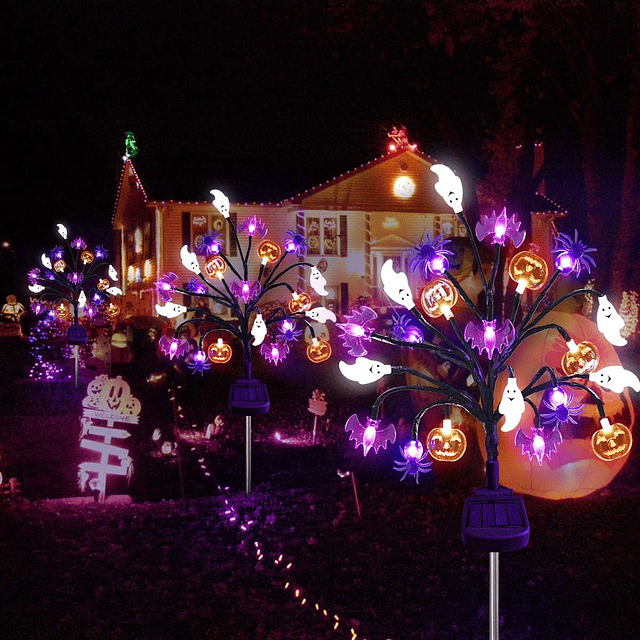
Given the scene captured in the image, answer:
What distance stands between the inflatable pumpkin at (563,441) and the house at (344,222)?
1576cm

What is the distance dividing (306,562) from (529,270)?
3.93 meters

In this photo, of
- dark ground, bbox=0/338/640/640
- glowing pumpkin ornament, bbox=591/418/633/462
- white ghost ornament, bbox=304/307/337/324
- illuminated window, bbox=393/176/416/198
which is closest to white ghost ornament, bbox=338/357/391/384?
glowing pumpkin ornament, bbox=591/418/633/462

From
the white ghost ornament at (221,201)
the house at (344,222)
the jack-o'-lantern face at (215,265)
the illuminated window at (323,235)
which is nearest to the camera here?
the white ghost ornament at (221,201)

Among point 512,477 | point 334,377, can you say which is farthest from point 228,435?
point 512,477

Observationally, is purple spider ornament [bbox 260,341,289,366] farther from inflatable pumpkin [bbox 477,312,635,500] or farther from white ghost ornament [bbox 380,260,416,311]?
white ghost ornament [bbox 380,260,416,311]

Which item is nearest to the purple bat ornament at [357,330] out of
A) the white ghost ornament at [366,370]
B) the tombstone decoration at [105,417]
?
the white ghost ornament at [366,370]

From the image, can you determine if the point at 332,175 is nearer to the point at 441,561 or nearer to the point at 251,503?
the point at 251,503

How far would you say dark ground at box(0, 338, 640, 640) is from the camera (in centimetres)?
566

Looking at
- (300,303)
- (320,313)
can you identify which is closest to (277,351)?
(300,303)

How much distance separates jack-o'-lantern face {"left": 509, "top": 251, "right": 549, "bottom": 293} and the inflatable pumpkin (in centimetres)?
396

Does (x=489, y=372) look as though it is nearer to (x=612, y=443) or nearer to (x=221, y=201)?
(x=612, y=443)

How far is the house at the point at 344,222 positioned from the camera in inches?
970

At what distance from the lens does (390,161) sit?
2592 cm

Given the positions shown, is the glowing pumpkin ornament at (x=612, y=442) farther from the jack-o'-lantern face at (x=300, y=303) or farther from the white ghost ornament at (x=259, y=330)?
the jack-o'-lantern face at (x=300, y=303)
